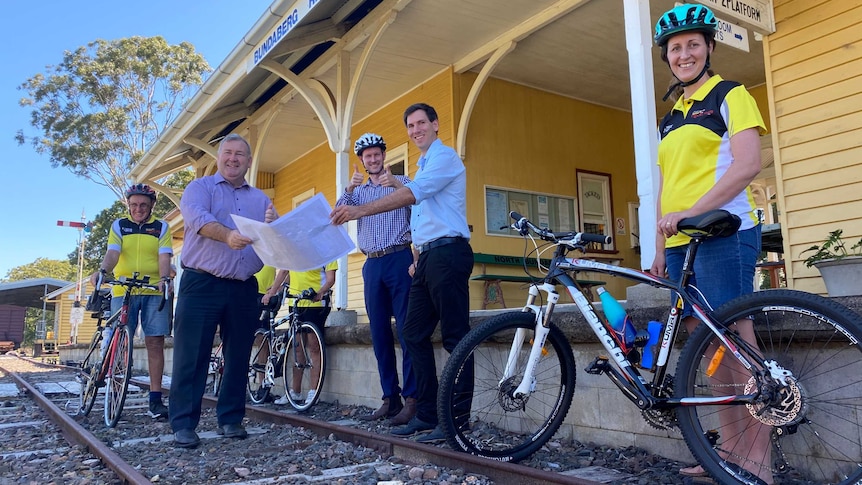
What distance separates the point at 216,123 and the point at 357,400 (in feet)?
22.8

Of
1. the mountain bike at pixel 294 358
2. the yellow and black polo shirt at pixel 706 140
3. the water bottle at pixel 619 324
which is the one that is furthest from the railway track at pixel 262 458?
the yellow and black polo shirt at pixel 706 140

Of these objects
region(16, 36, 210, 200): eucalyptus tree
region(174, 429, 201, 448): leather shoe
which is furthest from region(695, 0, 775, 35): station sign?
region(16, 36, 210, 200): eucalyptus tree

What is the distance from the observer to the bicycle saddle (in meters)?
2.43

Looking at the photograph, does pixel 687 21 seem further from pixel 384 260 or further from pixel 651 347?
pixel 384 260

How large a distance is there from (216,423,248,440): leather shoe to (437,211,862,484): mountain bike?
194 cm

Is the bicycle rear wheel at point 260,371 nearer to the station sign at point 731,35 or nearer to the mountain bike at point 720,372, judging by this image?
the mountain bike at point 720,372

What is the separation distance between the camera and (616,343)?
288 cm

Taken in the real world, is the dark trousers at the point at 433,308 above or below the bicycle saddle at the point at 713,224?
below

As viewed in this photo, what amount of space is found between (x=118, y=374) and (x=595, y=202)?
23.7 feet

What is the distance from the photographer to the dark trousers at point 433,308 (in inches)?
151

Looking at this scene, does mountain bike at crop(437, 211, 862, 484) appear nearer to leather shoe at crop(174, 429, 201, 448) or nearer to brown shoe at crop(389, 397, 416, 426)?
brown shoe at crop(389, 397, 416, 426)

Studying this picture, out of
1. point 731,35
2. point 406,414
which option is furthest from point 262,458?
point 731,35

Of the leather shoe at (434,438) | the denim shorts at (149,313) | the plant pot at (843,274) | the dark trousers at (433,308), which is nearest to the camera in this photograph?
the leather shoe at (434,438)

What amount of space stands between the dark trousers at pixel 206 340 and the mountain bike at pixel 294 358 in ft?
3.80
